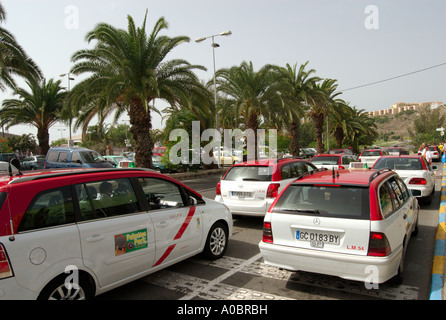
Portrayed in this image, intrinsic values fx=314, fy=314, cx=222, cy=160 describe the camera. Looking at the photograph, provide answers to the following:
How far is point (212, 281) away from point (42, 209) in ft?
7.70

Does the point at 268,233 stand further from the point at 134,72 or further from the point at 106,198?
the point at 134,72

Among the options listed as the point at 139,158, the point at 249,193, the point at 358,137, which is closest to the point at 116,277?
the point at 249,193

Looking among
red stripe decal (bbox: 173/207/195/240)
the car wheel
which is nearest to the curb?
the car wheel

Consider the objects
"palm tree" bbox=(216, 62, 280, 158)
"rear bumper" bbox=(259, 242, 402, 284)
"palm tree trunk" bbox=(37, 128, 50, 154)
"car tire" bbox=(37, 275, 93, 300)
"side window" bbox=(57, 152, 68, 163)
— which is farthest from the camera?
"palm tree trunk" bbox=(37, 128, 50, 154)

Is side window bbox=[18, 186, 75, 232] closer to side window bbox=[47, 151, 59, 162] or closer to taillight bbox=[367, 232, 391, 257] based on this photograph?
taillight bbox=[367, 232, 391, 257]

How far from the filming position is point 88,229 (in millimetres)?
3322

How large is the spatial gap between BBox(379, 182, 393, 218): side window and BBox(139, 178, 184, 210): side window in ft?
8.77

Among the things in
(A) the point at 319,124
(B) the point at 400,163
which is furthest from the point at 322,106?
(B) the point at 400,163

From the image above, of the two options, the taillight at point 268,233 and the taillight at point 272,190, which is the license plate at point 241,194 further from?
the taillight at point 268,233

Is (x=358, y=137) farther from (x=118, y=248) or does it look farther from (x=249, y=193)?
(x=118, y=248)

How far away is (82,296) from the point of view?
3.23 metres

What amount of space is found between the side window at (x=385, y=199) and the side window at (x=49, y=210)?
3541 millimetres

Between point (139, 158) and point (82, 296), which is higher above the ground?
point (139, 158)

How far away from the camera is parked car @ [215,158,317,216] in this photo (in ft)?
22.7
